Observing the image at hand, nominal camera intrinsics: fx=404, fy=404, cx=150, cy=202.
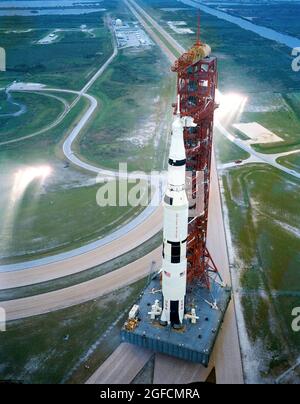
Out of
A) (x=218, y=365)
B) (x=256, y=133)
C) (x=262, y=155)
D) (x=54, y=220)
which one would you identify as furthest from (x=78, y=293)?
(x=256, y=133)

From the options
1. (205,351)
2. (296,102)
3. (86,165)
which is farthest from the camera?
(296,102)

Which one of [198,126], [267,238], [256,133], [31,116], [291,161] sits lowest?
[267,238]

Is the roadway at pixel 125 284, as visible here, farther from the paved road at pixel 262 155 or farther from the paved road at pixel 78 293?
the paved road at pixel 262 155

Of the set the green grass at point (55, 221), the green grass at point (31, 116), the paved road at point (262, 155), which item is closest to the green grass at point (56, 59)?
the green grass at point (31, 116)

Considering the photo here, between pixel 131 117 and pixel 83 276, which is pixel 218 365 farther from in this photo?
pixel 131 117
